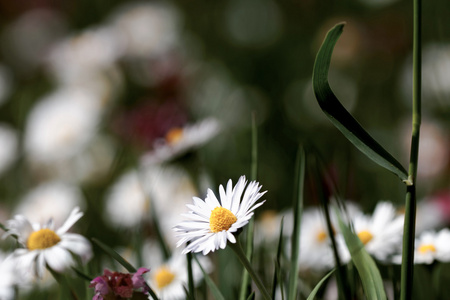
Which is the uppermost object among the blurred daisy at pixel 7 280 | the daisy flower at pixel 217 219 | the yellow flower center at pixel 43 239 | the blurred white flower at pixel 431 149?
the blurred white flower at pixel 431 149

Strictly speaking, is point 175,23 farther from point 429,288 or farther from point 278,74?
point 429,288

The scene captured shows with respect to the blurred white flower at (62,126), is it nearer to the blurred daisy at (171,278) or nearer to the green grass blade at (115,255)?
the blurred daisy at (171,278)

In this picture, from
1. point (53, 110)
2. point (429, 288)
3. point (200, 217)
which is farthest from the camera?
point (53, 110)

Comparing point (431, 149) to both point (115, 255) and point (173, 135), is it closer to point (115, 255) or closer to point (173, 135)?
point (173, 135)

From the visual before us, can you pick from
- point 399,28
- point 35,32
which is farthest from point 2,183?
point 399,28

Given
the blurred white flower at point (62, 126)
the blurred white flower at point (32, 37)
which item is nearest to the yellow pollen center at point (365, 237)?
the blurred white flower at point (62, 126)

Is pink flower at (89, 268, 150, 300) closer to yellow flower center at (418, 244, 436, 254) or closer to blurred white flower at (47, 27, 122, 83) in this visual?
yellow flower center at (418, 244, 436, 254)
